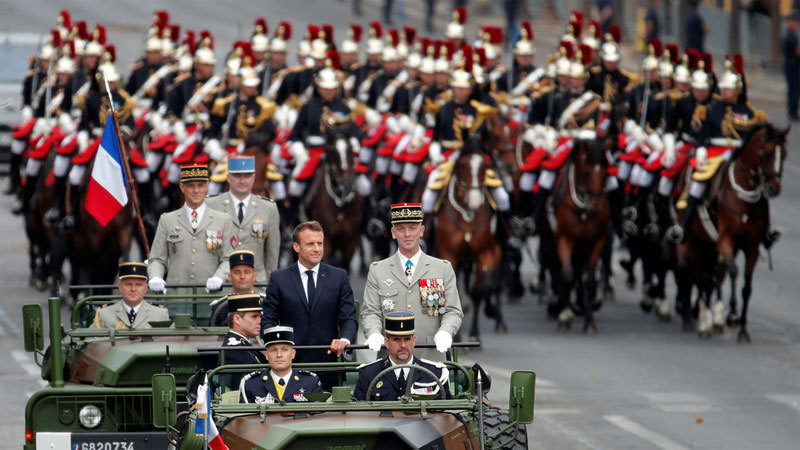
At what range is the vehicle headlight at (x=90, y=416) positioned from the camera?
14250 millimetres

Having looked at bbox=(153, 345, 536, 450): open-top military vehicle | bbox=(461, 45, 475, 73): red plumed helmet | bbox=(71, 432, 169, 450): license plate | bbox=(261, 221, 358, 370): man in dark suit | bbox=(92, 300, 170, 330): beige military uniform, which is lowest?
bbox=(71, 432, 169, 450): license plate

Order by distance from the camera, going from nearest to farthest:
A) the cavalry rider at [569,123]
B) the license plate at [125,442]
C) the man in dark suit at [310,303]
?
the man in dark suit at [310,303] → the license plate at [125,442] → the cavalry rider at [569,123]

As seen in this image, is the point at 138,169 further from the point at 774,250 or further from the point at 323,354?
the point at 323,354

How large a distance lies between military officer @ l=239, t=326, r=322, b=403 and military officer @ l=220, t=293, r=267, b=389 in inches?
31.6

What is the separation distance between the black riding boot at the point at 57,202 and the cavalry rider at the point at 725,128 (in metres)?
9.01

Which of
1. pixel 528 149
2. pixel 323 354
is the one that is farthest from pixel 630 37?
pixel 323 354

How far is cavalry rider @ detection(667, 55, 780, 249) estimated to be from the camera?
81.9 ft

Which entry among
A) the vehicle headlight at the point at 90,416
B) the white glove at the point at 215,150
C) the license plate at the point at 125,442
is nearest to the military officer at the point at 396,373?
the license plate at the point at 125,442

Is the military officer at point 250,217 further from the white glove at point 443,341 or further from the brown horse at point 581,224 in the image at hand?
the brown horse at point 581,224

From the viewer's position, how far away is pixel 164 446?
1406cm

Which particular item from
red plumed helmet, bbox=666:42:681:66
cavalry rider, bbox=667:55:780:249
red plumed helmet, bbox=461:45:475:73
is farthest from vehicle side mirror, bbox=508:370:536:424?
red plumed helmet, bbox=666:42:681:66

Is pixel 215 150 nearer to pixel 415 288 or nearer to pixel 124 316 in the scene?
pixel 124 316

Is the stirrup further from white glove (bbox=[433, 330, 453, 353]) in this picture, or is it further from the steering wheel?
the steering wheel

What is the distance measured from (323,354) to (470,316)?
11.3m
